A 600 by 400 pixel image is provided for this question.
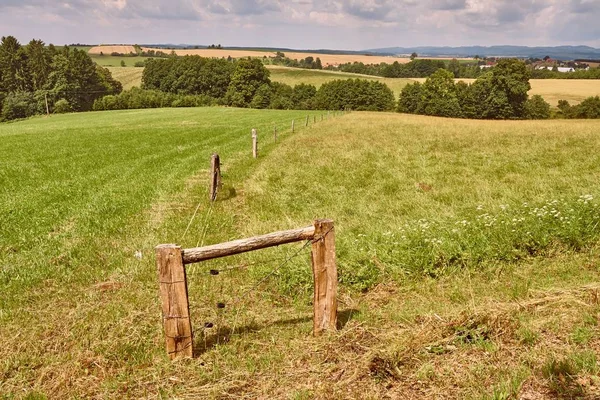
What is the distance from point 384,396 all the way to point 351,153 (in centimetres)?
1785

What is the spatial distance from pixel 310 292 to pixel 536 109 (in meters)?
77.6

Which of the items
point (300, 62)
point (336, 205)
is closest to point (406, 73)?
point (300, 62)

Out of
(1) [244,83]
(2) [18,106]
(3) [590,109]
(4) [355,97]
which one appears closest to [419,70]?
(4) [355,97]

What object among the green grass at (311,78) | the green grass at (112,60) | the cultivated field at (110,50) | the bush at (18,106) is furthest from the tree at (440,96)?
the cultivated field at (110,50)

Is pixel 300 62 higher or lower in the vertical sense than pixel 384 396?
higher

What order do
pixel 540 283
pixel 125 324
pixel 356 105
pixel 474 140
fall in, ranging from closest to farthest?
pixel 125 324, pixel 540 283, pixel 474 140, pixel 356 105

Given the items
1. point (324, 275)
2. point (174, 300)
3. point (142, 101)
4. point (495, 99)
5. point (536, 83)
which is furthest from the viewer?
point (536, 83)

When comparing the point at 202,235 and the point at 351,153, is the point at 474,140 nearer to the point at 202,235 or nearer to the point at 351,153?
the point at 351,153

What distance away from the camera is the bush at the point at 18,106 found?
73.8 m

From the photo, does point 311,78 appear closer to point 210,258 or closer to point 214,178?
point 214,178

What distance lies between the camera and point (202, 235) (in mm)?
10344

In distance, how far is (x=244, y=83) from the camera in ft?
292

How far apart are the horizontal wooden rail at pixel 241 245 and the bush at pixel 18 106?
283ft

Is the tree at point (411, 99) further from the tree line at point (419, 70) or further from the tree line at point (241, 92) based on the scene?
the tree line at point (419, 70)
